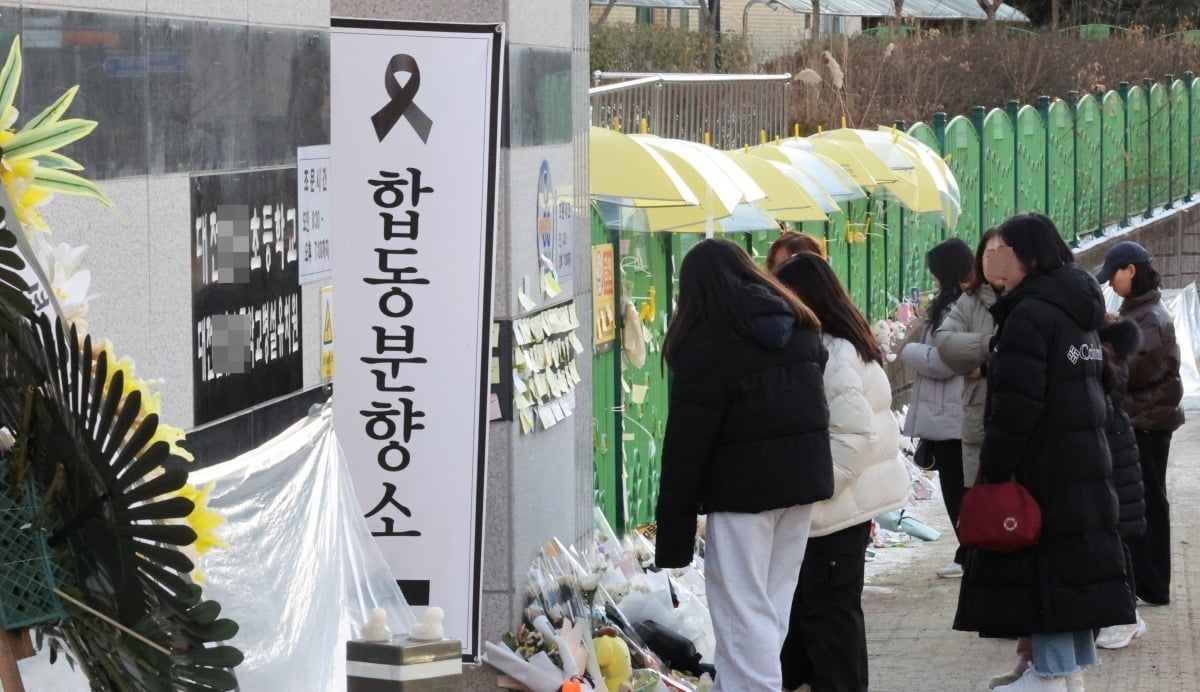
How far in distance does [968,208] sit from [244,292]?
1337 cm

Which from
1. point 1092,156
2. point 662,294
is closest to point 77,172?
point 662,294

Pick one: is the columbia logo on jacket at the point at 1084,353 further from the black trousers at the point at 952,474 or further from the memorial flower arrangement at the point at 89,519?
the memorial flower arrangement at the point at 89,519

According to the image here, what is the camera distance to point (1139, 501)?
6852mm

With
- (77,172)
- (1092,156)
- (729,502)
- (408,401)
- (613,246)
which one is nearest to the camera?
(77,172)

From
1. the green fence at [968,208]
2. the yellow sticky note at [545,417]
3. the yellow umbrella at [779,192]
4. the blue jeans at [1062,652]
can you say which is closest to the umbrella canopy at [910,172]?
the green fence at [968,208]

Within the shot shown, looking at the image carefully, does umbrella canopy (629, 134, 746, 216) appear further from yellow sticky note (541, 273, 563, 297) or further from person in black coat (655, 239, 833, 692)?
person in black coat (655, 239, 833, 692)

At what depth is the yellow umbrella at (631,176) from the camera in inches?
293

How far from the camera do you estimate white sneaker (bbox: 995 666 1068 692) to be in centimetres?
613

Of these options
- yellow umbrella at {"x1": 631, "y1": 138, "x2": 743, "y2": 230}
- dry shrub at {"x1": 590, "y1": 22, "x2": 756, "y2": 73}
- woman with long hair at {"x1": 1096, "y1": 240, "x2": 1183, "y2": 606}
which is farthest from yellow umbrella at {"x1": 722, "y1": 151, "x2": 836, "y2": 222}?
dry shrub at {"x1": 590, "y1": 22, "x2": 756, "y2": 73}

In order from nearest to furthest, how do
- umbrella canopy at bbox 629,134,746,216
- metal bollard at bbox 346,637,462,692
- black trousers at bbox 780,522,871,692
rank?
1. metal bollard at bbox 346,637,462,692
2. black trousers at bbox 780,522,871,692
3. umbrella canopy at bbox 629,134,746,216

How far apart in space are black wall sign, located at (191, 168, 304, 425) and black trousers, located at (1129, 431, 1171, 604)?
540cm

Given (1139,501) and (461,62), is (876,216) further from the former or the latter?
(461,62)

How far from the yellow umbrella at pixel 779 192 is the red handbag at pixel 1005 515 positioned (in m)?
3.29

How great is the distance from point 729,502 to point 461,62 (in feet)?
5.39
